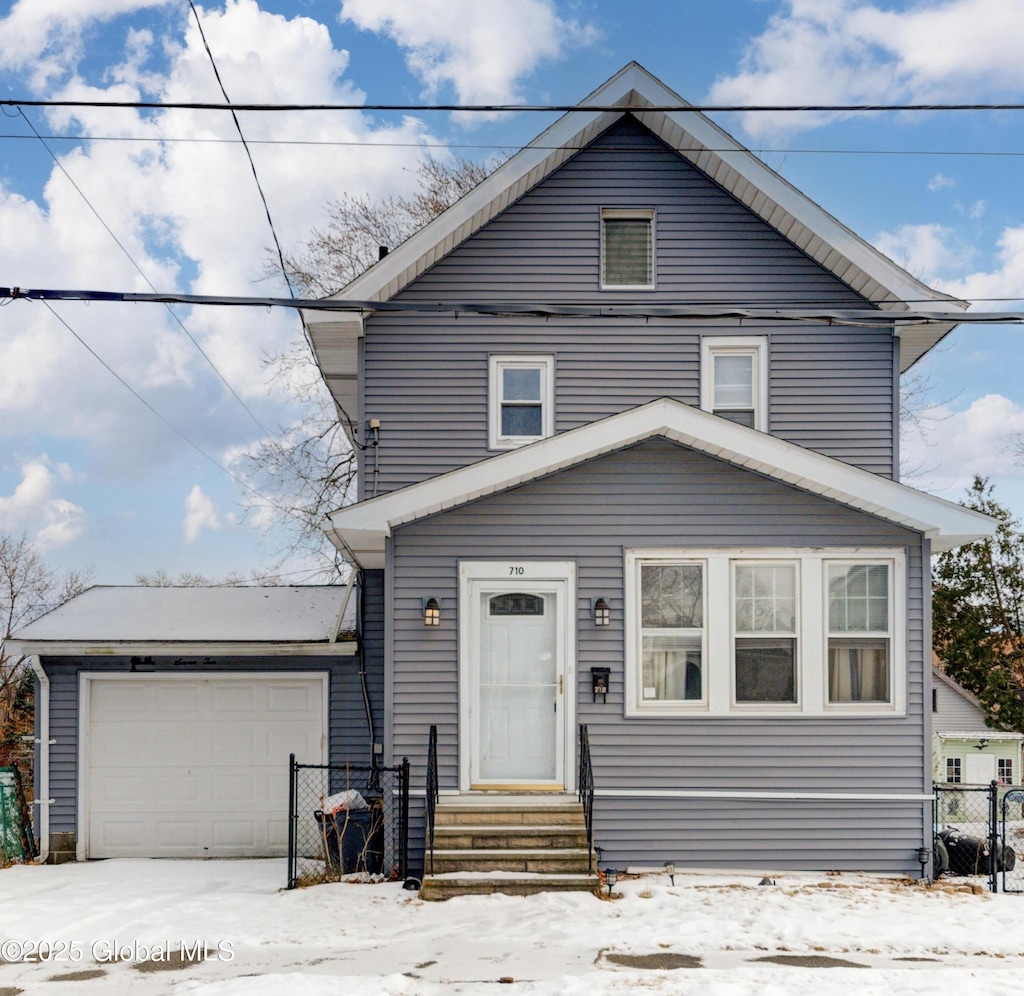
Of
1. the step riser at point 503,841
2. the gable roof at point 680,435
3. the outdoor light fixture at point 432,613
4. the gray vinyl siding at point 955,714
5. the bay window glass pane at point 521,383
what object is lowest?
the gray vinyl siding at point 955,714

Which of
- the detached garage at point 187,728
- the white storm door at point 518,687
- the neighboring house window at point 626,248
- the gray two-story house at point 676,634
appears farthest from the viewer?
the detached garage at point 187,728

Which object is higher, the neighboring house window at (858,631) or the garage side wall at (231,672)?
the neighboring house window at (858,631)

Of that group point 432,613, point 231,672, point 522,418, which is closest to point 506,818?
point 432,613

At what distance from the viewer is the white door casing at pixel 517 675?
1002 cm

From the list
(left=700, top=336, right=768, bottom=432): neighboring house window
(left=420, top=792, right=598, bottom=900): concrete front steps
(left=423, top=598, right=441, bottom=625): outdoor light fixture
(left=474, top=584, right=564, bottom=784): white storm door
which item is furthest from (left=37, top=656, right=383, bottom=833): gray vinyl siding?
(left=700, top=336, right=768, bottom=432): neighboring house window

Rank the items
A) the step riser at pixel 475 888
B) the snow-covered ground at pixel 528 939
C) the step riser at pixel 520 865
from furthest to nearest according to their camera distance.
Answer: the step riser at pixel 520 865, the step riser at pixel 475 888, the snow-covered ground at pixel 528 939

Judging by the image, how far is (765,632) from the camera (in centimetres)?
1014

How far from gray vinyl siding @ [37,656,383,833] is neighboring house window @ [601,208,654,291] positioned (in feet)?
17.9

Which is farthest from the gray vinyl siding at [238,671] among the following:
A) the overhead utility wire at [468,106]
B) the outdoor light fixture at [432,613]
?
the overhead utility wire at [468,106]

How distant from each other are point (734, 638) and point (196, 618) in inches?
270

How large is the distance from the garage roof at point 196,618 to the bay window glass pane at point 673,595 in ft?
13.2

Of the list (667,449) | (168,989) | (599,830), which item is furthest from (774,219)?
(168,989)

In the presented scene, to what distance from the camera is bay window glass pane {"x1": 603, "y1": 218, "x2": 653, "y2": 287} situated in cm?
1192

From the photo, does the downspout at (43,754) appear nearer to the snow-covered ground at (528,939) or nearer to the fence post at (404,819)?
the snow-covered ground at (528,939)
